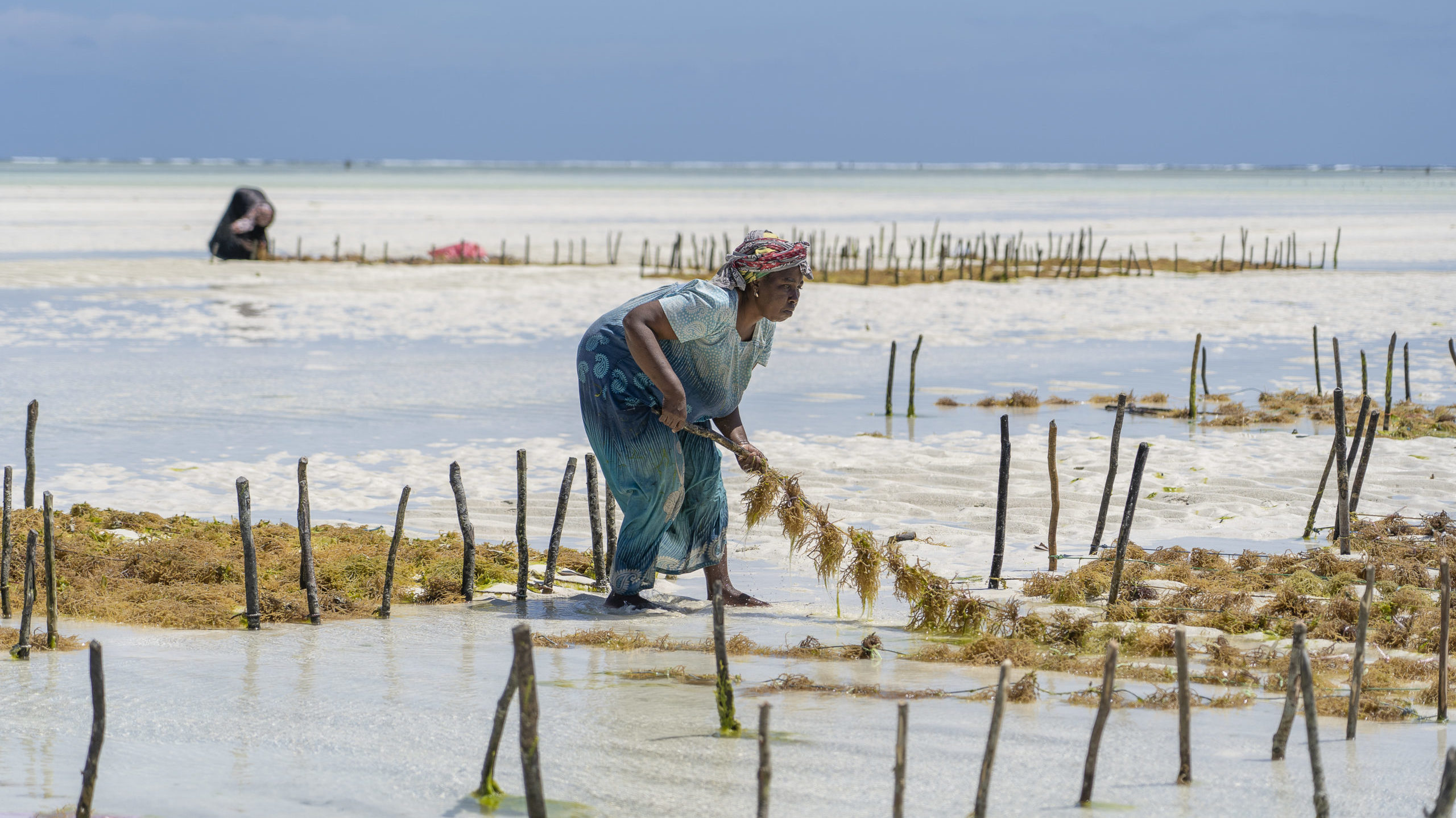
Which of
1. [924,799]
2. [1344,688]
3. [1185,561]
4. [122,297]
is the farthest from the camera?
[122,297]

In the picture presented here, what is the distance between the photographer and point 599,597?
5.64 meters

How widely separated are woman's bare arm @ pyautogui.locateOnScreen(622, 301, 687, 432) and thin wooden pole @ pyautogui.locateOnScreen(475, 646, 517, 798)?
1.60 metres

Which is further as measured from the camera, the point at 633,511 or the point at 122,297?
the point at 122,297

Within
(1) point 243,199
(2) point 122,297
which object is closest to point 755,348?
(2) point 122,297

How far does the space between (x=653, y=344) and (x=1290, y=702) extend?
2.28 metres

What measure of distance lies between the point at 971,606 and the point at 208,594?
9.62 ft

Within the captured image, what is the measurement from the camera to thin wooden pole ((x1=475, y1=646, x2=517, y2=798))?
3172 mm

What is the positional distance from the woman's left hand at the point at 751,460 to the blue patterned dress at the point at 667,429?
177mm

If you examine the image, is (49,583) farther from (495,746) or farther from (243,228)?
(243,228)

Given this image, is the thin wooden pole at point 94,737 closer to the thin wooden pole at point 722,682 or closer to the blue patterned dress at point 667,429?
the thin wooden pole at point 722,682

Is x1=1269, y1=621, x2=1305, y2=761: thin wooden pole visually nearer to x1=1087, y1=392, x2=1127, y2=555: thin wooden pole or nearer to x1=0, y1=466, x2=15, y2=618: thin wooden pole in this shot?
x1=1087, y1=392, x2=1127, y2=555: thin wooden pole

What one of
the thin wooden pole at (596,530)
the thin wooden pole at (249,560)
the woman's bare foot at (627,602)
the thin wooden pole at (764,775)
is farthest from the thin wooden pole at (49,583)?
the thin wooden pole at (764,775)

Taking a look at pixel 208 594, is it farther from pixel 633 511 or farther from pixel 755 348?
pixel 755 348

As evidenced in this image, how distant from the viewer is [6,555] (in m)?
5.04
